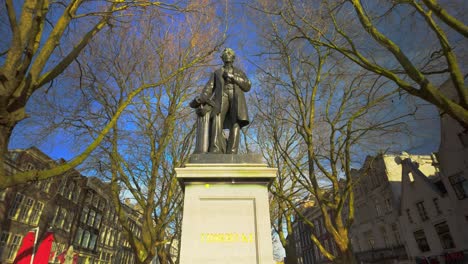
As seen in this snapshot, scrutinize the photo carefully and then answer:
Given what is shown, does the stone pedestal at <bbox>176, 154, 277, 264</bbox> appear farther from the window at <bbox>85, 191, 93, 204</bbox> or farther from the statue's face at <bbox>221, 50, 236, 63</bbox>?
the window at <bbox>85, 191, 93, 204</bbox>

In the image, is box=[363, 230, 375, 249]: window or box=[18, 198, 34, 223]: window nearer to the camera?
box=[18, 198, 34, 223]: window

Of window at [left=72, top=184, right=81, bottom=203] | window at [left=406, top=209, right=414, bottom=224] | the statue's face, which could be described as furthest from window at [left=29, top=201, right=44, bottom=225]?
window at [left=406, top=209, right=414, bottom=224]

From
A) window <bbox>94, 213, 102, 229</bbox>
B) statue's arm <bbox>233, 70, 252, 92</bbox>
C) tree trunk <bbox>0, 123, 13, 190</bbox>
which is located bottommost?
tree trunk <bbox>0, 123, 13, 190</bbox>

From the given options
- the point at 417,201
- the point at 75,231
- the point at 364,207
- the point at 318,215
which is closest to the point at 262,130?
the point at 417,201

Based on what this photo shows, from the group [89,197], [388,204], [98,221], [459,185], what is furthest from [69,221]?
[459,185]

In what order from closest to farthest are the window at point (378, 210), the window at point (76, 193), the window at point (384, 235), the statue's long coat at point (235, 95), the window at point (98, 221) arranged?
the statue's long coat at point (235, 95), the window at point (384, 235), the window at point (378, 210), the window at point (76, 193), the window at point (98, 221)

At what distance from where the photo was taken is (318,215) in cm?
5241

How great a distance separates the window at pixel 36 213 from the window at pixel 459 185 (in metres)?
40.8

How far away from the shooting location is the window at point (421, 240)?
26641mm

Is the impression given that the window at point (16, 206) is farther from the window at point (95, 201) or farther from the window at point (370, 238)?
the window at point (370, 238)

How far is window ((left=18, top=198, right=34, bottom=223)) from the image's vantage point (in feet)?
86.9

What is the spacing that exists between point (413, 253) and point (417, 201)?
5.47m

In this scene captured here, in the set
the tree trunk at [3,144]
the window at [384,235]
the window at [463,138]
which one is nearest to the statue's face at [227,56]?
the tree trunk at [3,144]

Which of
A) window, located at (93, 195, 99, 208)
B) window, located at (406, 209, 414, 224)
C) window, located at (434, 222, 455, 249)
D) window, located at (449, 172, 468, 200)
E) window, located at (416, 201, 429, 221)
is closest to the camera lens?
window, located at (449, 172, 468, 200)
